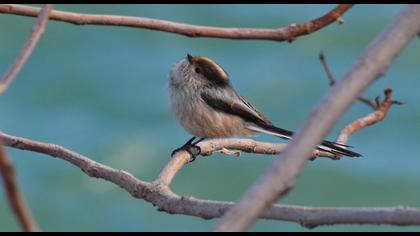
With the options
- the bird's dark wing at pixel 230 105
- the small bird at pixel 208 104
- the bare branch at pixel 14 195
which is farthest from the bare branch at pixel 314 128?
the bird's dark wing at pixel 230 105

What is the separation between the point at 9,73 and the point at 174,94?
221 centimetres

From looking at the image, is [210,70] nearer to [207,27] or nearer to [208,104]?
[208,104]

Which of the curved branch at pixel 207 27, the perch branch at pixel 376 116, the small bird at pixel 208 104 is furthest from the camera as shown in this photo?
the small bird at pixel 208 104

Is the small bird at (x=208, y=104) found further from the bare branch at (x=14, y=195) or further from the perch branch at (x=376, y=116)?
the bare branch at (x=14, y=195)

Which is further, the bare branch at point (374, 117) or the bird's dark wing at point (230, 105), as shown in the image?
the bird's dark wing at point (230, 105)

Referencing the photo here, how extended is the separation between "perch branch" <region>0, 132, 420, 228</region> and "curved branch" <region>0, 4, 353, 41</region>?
1.14 ft

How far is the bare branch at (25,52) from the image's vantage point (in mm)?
1085

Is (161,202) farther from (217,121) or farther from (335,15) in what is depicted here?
(217,121)

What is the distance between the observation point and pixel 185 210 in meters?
1.79

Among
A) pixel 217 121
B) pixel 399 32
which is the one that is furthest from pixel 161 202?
pixel 217 121

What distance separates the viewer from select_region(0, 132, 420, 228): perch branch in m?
1.28

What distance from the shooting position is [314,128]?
84 centimetres

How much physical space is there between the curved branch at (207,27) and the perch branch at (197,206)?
35 centimetres

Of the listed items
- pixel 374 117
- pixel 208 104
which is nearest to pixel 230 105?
pixel 208 104
